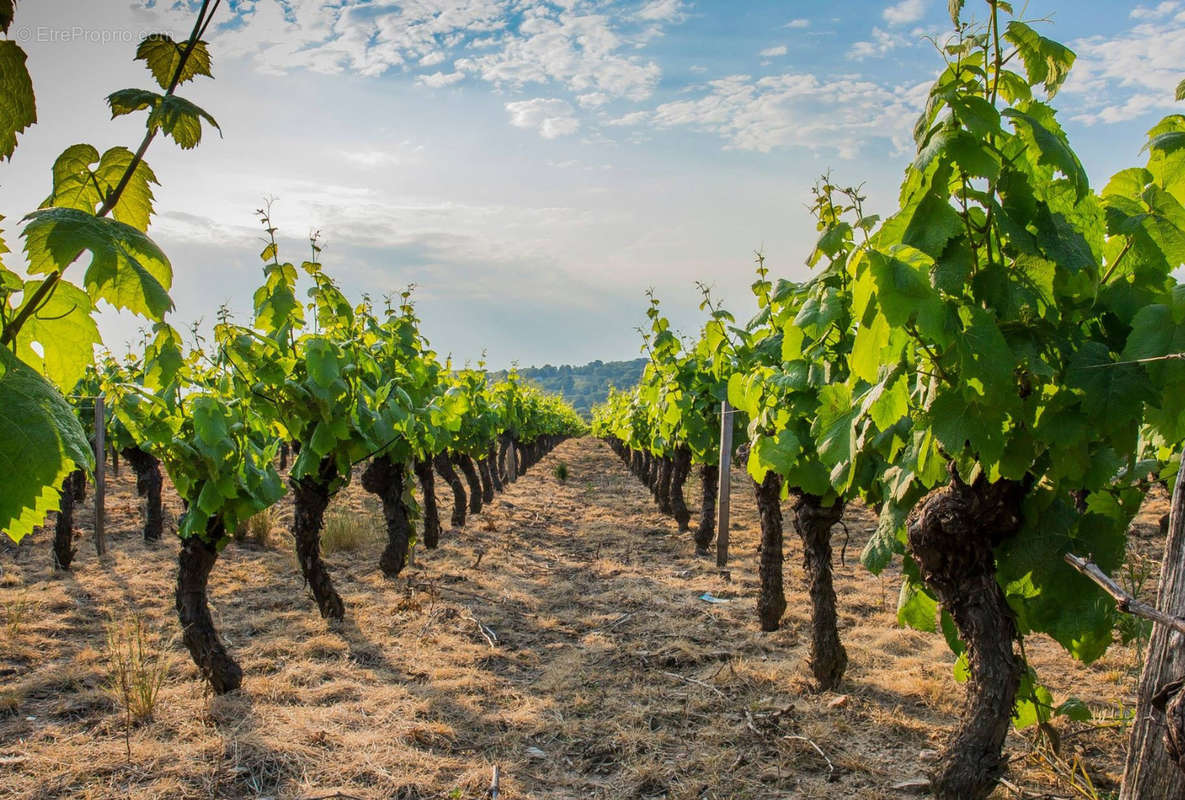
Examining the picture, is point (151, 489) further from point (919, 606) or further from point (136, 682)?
point (919, 606)

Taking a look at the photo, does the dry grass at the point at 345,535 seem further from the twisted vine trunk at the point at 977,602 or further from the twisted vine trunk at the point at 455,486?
the twisted vine trunk at the point at 977,602

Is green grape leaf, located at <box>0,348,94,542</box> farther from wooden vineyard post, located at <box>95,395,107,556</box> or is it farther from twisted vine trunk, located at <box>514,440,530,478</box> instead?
twisted vine trunk, located at <box>514,440,530,478</box>

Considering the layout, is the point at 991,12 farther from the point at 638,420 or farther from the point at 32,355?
the point at 638,420

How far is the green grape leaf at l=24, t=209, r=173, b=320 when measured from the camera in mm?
1184

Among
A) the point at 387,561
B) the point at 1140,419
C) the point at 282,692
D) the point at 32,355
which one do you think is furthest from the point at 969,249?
the point at 387,561

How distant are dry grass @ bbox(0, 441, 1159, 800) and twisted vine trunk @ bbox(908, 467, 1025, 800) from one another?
2.28ft

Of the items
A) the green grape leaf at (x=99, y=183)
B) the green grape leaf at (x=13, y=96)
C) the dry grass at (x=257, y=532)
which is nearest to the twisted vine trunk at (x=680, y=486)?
the dry grass at (x=257, y=532)

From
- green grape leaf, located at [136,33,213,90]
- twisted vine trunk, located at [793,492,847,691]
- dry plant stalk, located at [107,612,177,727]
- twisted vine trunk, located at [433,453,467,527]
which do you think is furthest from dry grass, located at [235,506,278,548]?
green grape leaf, located at [136,33,213,90]

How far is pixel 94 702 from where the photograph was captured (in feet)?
16.3

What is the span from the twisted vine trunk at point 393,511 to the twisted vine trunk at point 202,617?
3092 millimetres

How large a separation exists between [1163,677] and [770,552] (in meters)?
4.11

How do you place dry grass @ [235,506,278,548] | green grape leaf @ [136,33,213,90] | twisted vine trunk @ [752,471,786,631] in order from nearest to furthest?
green grape leaf @ [136,33,213,90] < twisted vine trunk @ [752,471,786,631] < dry grass @ [235,506,278,548]

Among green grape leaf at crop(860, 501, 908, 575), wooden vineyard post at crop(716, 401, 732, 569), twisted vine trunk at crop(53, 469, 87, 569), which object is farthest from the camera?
twisted vine trunk at crop(53, 469, 87, 569)

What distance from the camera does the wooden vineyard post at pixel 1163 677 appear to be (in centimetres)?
201
